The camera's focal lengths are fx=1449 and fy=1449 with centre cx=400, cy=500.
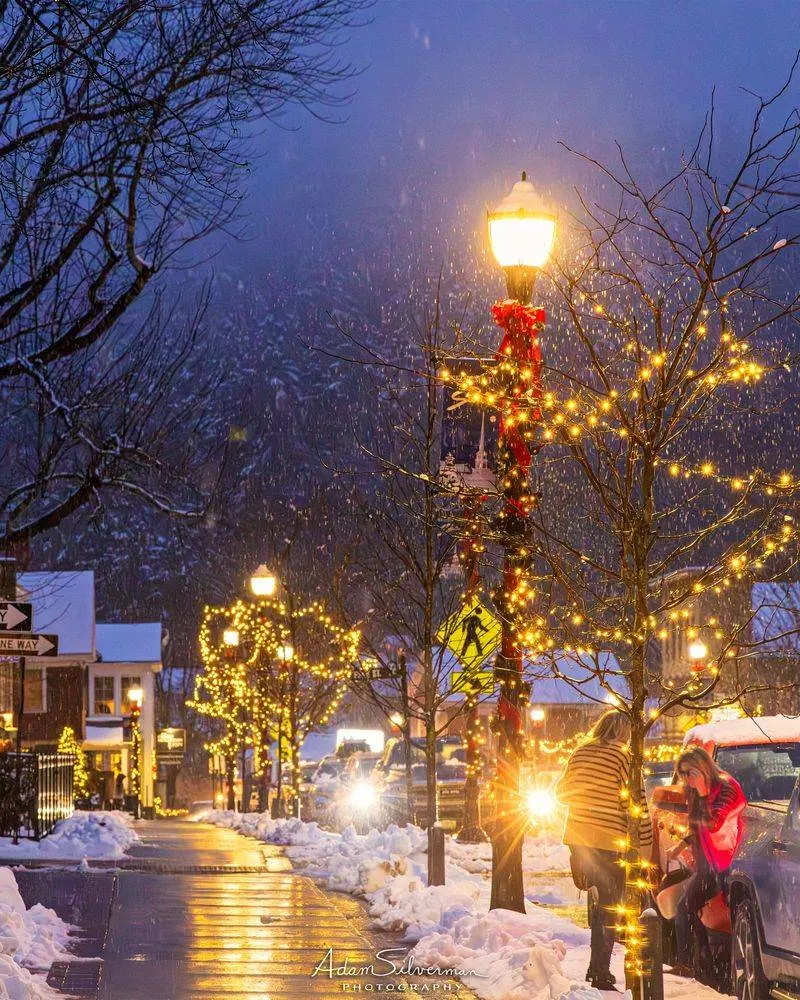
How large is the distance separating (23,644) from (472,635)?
5.02m

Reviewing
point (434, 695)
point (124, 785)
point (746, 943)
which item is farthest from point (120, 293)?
point (124, 785)

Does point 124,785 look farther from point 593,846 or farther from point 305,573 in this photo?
point 593,846

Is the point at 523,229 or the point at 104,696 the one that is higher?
the point at 523,229

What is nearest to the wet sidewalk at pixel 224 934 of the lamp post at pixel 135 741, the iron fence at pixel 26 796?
the iron fence at pixel 26 796

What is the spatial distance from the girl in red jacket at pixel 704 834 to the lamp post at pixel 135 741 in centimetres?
4567

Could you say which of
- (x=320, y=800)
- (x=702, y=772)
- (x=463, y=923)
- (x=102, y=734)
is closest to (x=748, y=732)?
(x=702, y=772)

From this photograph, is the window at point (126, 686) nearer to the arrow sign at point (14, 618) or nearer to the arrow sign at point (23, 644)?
the arrow sign at point (23, 644)

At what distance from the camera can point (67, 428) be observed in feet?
56.1

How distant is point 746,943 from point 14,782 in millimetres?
14237

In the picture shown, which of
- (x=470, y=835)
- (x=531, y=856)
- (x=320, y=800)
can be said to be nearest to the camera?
(x=531, y=856)

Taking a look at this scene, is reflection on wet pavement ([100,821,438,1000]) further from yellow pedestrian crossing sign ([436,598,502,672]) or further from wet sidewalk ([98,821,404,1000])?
yellow pedestrian crossing sign ([436,598,502,672])

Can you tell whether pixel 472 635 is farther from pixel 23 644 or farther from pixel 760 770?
pixel 23 644

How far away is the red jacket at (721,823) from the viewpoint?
10375mm

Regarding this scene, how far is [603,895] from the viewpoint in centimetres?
1025
